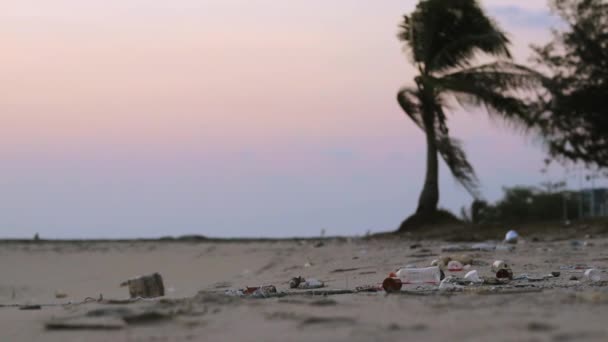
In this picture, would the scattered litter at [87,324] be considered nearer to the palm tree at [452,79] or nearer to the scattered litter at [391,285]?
the scattered litter at [391,285]

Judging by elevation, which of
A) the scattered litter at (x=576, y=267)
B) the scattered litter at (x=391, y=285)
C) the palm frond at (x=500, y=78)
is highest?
the palm frond at (x=500, y=78)

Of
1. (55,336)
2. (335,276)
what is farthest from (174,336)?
(335,276)

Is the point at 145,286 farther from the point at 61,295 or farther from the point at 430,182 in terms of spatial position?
the point at 430,182

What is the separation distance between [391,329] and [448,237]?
10217 mm

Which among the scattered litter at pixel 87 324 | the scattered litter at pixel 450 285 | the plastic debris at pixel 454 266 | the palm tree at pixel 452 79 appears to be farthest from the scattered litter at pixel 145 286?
the palm tree at pixel 452 79

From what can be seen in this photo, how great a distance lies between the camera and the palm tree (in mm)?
15195

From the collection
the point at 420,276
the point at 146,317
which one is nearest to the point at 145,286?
the point at 420,276

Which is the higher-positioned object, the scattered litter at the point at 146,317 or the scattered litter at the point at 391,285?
the scattered litter at the point at 391,285

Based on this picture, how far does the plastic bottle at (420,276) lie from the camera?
15.6 feet

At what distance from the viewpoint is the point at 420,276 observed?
4.82 meters

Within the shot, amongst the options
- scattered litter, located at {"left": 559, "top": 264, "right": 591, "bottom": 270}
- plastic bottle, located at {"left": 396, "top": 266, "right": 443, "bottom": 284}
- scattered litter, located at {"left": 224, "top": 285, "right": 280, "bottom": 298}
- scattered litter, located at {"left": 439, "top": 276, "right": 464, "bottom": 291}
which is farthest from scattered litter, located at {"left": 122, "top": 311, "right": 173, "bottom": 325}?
scattered litter, located at {"left": 559, "top": 264, "right": 591, "bottom": 270}

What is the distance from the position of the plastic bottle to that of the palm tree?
10769 millimetres

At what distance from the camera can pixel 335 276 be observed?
6.63 metres

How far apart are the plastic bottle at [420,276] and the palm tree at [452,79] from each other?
10.8 metres
